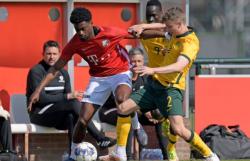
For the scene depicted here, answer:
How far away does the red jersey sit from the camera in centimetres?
1204

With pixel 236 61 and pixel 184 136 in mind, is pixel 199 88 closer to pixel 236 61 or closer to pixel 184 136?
pixel 236 61

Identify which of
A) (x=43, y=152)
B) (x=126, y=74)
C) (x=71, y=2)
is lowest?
(x=43, y=152)

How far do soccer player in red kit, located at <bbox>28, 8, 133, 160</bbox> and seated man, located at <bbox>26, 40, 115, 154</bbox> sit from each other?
82cm

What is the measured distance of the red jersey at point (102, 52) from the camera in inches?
474

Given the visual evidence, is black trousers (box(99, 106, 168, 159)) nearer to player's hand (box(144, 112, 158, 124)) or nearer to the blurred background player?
player's hand (box(144, 112, 158, 124))

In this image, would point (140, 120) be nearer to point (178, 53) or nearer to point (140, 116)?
point (140, 116)

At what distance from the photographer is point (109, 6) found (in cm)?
1512

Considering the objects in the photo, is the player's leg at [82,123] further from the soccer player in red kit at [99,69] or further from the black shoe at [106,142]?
the black shoe at [106,142]

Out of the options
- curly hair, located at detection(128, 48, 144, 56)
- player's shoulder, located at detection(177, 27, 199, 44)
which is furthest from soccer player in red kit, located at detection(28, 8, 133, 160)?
curly hair, located at detection(128, 48, 144, 56)

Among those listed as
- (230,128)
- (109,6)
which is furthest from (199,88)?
(109,6)

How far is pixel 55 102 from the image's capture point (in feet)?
43.7

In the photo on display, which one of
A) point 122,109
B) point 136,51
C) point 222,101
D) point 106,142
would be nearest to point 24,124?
point 106,142

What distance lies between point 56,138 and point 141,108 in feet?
8.72

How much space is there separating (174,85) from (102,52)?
111cm
